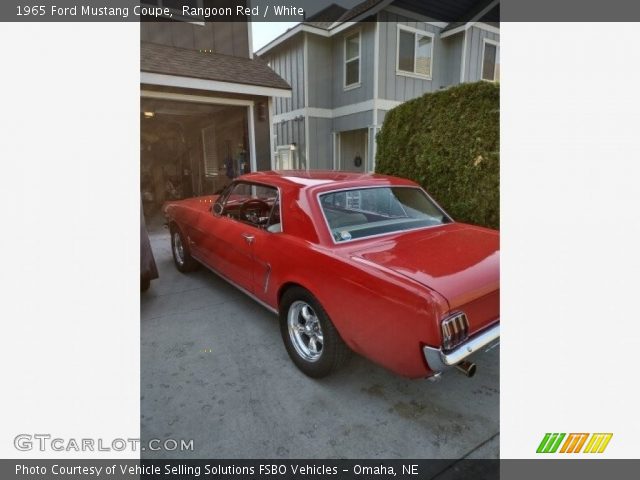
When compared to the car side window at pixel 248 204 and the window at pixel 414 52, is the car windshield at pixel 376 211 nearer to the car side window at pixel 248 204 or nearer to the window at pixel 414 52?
the car side window at pixel 248 204

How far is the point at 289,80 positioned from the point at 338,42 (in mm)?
1896

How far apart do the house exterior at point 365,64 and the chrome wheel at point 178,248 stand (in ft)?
18.4

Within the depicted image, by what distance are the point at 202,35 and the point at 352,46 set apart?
4.88m

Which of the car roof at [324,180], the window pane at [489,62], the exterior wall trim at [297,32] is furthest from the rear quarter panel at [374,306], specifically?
the window pane at [489,62]

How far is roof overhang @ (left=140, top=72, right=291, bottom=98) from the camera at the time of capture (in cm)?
582

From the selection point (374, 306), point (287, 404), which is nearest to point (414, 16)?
point (374, 306)

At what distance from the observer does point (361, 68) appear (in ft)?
33.0

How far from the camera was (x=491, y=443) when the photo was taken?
198cm

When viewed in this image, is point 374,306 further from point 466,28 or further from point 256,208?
point 466,28

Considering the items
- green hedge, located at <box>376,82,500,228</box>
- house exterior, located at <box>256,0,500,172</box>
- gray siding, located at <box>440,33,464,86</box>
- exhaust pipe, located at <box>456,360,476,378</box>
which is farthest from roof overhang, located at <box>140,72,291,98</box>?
gray siding, located at <box>440,33,464,86</box>

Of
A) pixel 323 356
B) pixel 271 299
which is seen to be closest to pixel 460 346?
pixel 323 356

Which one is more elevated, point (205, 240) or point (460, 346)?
point (205, 240)
